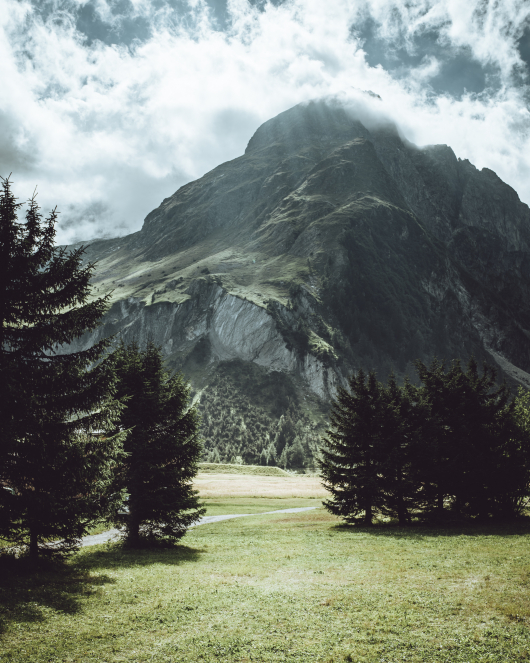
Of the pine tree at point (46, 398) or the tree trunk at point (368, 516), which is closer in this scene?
the pine tree at point (46, 398)

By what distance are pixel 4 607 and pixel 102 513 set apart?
4.54m

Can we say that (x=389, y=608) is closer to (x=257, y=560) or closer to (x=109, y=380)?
(x=257, y=560)

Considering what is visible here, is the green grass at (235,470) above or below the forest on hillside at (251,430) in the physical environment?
below

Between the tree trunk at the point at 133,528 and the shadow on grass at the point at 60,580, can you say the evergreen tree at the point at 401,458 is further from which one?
the tree trunk at the point at 133,528

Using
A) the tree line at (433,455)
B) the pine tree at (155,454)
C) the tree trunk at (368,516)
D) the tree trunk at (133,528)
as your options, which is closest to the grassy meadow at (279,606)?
the tree trunk at (133,528)

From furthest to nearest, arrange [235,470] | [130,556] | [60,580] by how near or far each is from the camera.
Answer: [235,470] → [130,556] → [60,580]

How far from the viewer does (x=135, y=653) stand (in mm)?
9242

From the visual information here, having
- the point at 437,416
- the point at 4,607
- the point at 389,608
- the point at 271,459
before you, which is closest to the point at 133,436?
the point at 4,607

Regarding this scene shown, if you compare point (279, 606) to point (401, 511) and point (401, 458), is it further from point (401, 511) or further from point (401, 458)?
point (401, 511)

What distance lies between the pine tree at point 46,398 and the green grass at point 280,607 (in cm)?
215

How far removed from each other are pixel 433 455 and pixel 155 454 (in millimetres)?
19644

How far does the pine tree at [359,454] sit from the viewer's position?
29281 mm

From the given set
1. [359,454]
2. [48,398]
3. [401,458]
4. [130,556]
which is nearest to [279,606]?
[48,398]

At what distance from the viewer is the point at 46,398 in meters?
14.6
